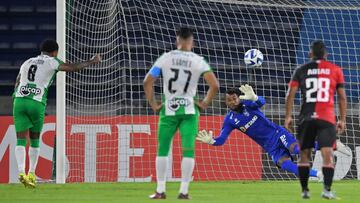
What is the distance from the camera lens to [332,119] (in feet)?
34.2

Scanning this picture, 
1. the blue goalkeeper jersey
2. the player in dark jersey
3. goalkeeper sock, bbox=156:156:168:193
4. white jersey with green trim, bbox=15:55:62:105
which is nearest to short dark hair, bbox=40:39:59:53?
white jersey with green trim, bbox=15:55:62:105

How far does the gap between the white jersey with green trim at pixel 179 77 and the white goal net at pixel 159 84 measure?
782 centimetres

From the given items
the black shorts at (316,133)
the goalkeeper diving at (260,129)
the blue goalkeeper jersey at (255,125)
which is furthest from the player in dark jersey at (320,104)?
the blue goalkeeper jersey at (255,125)

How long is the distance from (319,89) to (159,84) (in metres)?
11.1

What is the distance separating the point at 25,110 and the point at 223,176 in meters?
5.70

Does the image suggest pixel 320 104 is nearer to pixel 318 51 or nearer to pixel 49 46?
pixel 318 51

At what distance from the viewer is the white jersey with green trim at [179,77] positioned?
34.2 feet

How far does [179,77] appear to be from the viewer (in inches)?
411

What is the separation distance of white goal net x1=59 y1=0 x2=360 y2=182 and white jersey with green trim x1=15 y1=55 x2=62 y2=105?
3.84 m

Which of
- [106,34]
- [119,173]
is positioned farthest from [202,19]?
[119,173]

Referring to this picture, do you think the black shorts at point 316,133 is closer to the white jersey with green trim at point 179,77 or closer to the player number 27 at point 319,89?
the player number 27 at point 319,89

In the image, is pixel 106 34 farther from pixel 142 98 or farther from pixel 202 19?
pixel 202 19

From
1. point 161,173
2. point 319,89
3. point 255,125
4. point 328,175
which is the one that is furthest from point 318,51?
point 255,125

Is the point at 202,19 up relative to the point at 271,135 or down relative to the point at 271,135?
up
